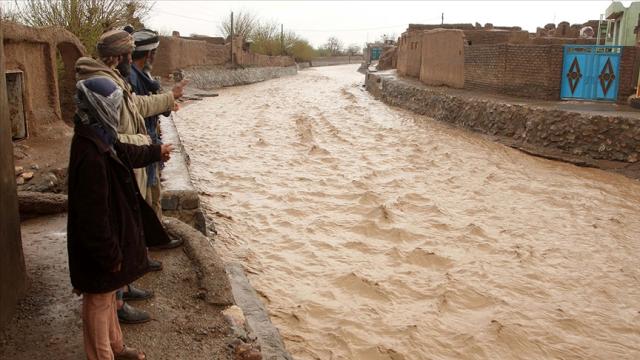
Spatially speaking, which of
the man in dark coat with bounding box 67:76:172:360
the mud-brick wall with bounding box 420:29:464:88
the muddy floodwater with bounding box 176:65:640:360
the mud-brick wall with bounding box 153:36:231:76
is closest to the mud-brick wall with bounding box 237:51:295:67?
the mud-brick wall with bounding box 153:36:231:76

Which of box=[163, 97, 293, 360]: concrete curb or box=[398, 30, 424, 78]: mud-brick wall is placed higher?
box=[398, 30, 424, 78]: mud-brick wall

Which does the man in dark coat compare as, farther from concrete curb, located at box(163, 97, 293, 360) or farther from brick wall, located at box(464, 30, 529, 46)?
brick wall, located at box(464, 30, 529, 46)

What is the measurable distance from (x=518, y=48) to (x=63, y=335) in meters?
12.8

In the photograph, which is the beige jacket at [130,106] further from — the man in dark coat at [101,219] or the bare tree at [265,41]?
the bare tree at [265,41]

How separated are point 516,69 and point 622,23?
17.5 feet

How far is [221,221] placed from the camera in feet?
21.2

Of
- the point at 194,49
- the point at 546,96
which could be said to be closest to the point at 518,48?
the point at 546,96

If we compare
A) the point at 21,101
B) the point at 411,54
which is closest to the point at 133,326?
the point at 21,101

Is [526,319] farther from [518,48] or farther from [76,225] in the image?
[518,48]

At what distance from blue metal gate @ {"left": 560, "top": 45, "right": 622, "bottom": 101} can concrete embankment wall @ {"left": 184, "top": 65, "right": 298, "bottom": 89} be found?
13377mm

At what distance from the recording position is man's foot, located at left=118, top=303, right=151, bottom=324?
296cm

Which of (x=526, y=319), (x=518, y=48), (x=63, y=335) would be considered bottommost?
(x=526, y=319)

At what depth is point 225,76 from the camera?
27734mm

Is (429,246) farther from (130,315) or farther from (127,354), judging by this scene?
(127,354)
